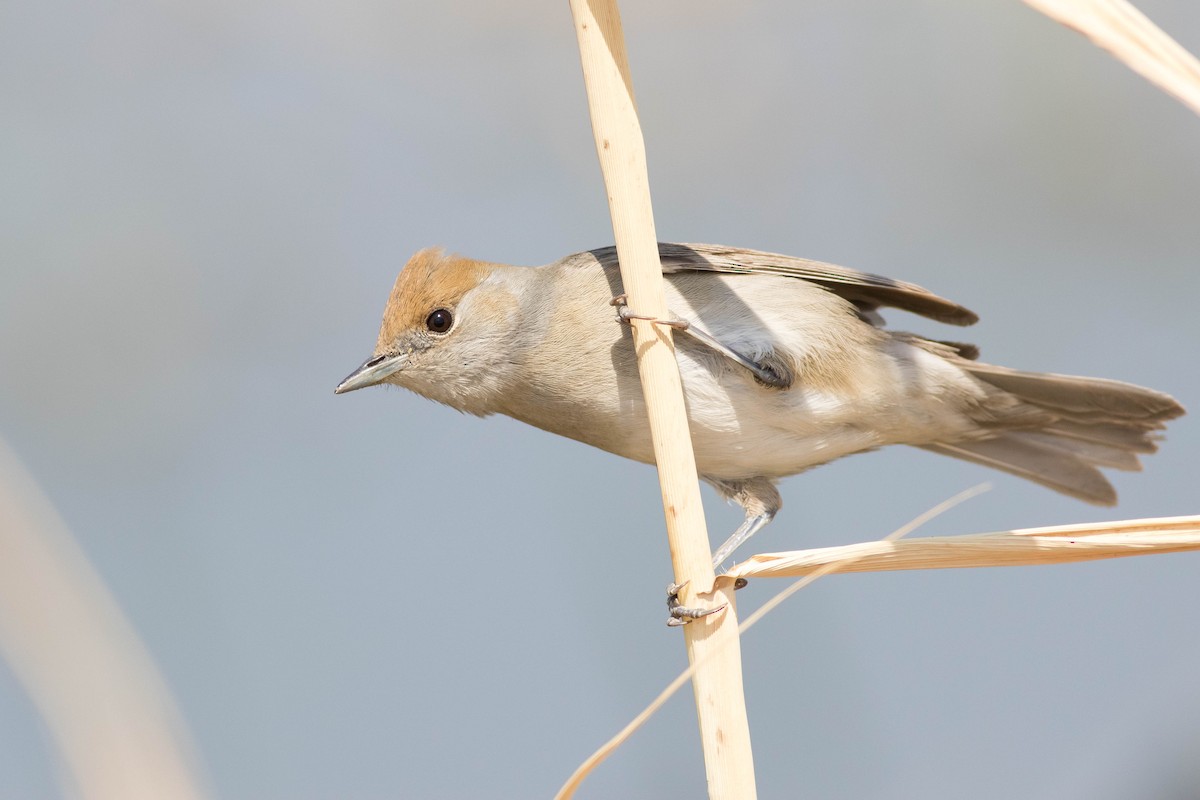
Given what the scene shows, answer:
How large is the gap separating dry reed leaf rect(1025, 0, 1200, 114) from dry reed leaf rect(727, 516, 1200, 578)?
63 cm

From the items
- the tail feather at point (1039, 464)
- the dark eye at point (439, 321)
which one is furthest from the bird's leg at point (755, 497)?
the dark eye at point (439, 321)

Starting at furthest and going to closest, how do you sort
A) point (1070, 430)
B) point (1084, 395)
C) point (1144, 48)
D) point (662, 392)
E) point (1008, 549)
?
point (1070, 430), point (1084, 395), point (662, 392), point (1008, 549), point (1144, 48)

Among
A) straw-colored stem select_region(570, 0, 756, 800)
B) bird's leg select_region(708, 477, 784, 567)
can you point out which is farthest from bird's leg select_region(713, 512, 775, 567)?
straw-colored stem select_region(570, 0, 756, 800)

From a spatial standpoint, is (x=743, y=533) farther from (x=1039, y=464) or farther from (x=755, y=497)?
(x=1039, y=464)

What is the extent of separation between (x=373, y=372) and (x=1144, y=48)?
211cm

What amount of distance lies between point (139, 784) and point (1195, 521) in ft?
5.28

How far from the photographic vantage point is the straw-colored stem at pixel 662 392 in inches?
69.6

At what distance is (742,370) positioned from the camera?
2973 millimetres

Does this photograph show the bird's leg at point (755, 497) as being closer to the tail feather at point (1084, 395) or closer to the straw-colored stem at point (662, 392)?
the tail feather at point (1084, 395)

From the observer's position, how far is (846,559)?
176 cm

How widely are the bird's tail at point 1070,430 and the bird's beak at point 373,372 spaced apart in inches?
67.7

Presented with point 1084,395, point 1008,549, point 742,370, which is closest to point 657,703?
point 1008,549

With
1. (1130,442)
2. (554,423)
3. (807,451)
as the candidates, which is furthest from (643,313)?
(1130,442)

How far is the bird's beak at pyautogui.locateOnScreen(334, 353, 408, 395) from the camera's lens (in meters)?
2.99
